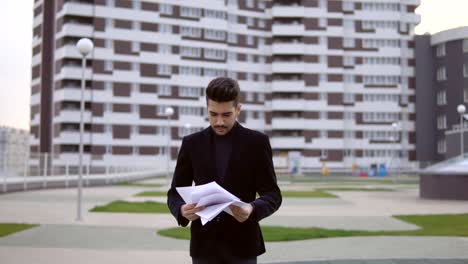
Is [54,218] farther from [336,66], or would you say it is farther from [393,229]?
[336,66]

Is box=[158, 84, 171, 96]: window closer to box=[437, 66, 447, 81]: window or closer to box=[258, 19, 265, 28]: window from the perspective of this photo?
box=[258, 19, 265, 28]: window

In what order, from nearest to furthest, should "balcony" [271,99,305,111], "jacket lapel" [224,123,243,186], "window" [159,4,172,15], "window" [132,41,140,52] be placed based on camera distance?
"jacket lapel" [224,123,243,186], "window" [132,41,140,52], "window" [159,4,172,15], "balcony" [271,99,305,111]

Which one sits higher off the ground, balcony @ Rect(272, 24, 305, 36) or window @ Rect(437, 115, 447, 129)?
balcony @ Rect(272, 24, 305, 36)

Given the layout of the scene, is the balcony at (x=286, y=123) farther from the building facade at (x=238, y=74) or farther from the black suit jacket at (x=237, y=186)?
the black suit jacket at (x=237, y=186)

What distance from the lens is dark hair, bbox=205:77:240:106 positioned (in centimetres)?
380

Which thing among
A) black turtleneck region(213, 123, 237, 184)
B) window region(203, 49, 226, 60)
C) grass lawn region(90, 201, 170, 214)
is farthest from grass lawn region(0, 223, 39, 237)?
window region(203, 49, 226, 60)

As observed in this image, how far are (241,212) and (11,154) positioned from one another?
26075mm

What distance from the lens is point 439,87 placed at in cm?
8169

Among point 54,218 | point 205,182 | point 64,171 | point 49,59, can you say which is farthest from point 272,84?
point 205,182

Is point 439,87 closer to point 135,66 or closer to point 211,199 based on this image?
point 135,66

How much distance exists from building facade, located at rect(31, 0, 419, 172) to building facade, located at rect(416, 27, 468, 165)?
1760 millimetres

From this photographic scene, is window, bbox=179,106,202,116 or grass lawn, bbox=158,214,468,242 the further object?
window, bbox=179,106,202,116

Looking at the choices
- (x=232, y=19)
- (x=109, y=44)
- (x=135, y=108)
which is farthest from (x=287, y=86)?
(x=109, y=44)

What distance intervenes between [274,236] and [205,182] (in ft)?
30.7
